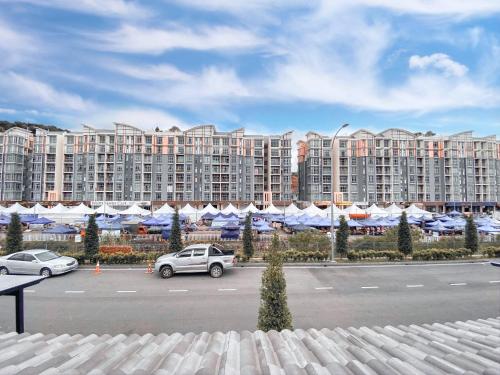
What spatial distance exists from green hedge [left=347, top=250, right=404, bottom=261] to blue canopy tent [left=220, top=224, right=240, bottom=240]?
11252 mm

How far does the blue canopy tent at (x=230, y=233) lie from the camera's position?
90.5 ft

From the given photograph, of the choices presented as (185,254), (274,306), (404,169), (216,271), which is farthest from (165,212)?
(404,169)

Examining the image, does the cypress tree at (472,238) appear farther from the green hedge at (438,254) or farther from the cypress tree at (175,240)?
the cypress tree at (175,240)

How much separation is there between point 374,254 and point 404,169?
222 feet

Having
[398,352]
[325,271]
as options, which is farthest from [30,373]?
[325,271]

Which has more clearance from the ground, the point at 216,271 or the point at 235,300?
the point at 216,271

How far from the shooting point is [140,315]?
402 inches

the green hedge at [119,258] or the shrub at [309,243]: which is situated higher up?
the shrub at [309,243]

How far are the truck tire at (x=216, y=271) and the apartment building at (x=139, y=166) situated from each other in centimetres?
5911

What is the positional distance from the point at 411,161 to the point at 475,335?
277 ft

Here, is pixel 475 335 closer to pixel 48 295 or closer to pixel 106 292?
pixel 106 292

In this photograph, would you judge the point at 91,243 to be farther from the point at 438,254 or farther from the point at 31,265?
the point at 438,254

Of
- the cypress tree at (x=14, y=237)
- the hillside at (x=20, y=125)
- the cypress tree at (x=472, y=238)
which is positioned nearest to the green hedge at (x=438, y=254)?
the cypress tree at (x=472, y=238)

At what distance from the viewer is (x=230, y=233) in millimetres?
27938
